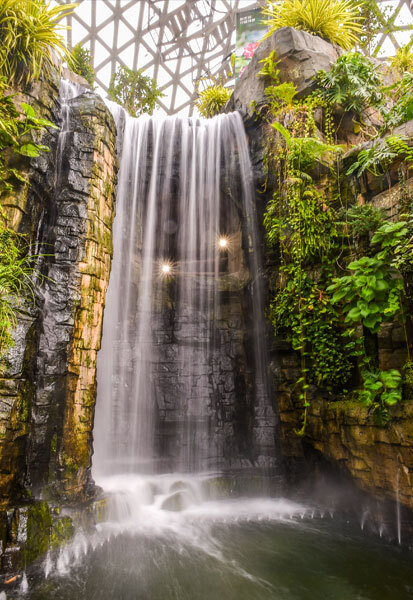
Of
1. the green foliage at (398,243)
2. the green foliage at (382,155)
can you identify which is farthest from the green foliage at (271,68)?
the green foliage at (398,243)

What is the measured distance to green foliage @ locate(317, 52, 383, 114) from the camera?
6513mm

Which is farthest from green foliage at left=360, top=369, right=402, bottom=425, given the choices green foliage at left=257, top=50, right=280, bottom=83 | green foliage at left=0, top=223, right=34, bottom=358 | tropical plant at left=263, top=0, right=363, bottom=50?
tropical plant at left=263, top=0, right=363, bottom=50

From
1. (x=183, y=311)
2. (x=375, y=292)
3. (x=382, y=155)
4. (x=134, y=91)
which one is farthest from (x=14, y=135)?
(x=134, y=91)

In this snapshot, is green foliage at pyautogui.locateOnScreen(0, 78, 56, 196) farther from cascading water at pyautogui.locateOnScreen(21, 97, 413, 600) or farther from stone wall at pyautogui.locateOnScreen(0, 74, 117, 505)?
cascading water at pyautogui.locateOnScreen(21, 97, 413, 600)

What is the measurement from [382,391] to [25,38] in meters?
6.99

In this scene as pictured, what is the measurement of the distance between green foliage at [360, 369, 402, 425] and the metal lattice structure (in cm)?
1587

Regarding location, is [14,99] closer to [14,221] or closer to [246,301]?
[14,221]

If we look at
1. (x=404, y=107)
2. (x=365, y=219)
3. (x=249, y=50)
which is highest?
(x=249, y=50)

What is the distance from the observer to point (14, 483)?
3830 millimetres

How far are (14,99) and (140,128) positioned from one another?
3986 mm

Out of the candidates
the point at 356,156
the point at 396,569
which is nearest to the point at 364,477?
the point at 396,569

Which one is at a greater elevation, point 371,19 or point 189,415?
point 371,19

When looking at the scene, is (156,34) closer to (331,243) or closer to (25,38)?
(25,38)

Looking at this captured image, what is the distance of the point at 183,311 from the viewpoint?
8297 mm
